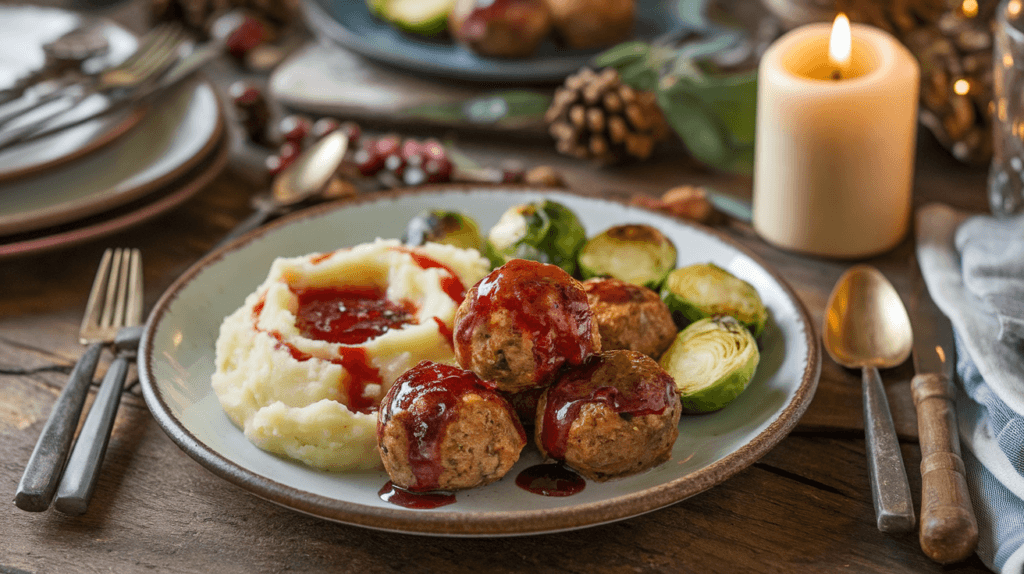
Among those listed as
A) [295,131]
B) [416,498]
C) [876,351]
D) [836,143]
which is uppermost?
[836,143]

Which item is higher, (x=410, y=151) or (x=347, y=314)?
(x=347, y=314)

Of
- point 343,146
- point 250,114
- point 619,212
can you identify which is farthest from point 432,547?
point 250,114

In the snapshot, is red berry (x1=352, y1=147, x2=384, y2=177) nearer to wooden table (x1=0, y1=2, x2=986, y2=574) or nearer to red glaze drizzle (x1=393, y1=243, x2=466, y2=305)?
red glaze drizzle (x1=393, y1=243, x2=466, y2=305)

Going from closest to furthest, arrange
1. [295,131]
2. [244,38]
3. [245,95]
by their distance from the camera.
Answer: [295,131], [245,95], [244,38]

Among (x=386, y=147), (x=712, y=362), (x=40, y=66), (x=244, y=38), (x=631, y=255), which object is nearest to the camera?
(x=712, y=362)

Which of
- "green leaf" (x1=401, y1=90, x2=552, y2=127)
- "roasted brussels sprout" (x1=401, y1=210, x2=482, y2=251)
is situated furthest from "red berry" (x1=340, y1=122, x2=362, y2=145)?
"roasted brussels sprout" (x1=401, y1=210, x2=482, y2=251)

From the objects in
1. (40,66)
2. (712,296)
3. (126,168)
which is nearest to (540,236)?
(712,296)

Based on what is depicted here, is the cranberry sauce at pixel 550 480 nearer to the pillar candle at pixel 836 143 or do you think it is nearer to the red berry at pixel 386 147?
the pillar candle at pixel 836 143

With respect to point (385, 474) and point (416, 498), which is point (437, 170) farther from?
point (416, 498)
